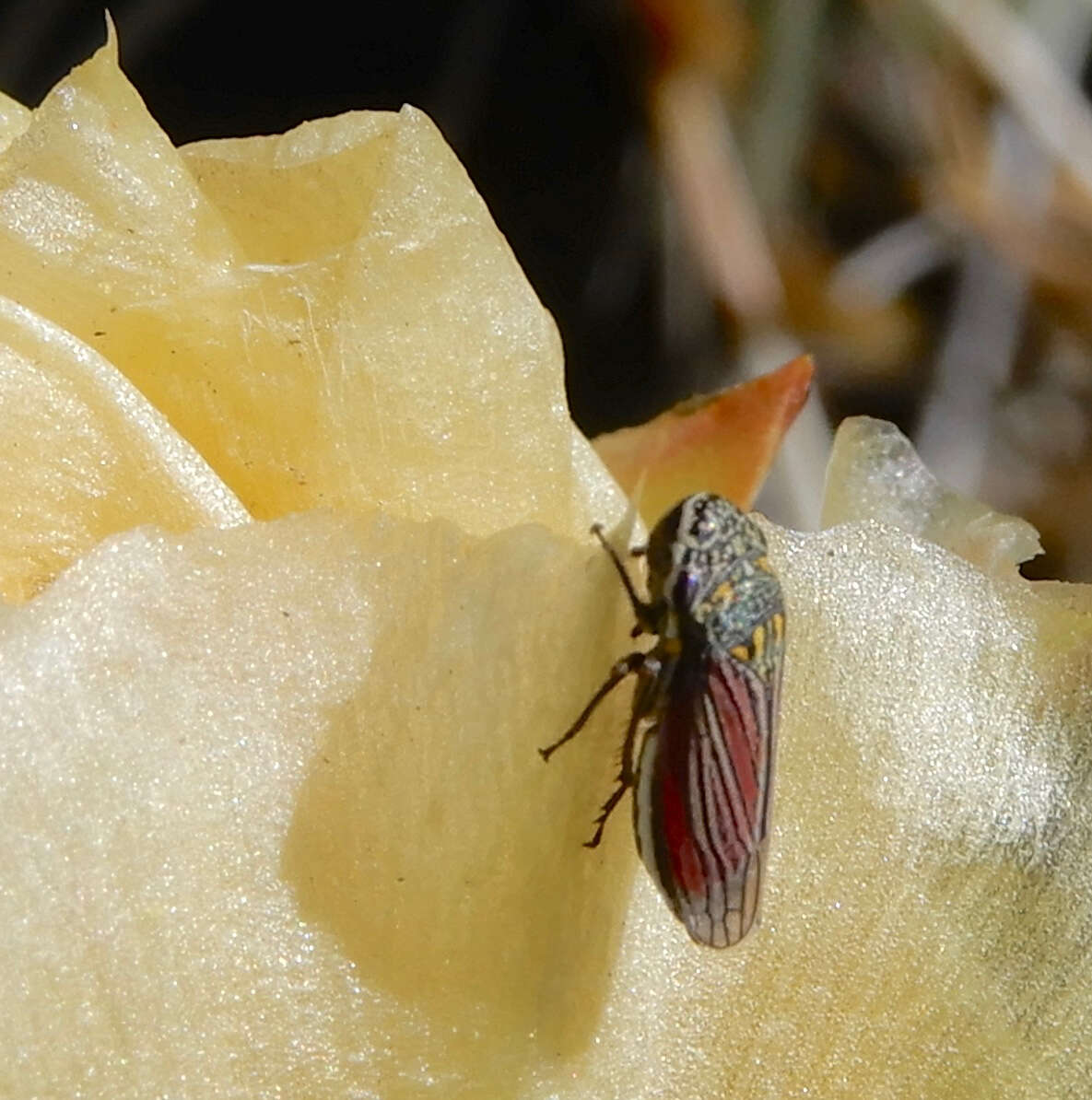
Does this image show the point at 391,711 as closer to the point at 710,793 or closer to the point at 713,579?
the point at 710,793

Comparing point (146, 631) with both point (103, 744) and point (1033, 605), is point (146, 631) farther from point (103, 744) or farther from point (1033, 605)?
point (1033, 605)

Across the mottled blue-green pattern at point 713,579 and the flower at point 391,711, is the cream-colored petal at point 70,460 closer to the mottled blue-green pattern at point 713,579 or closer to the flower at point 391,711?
the flower at point 391,711

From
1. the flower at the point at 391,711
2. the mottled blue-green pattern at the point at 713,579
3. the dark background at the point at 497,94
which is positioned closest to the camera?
the flower at the point at 391,711

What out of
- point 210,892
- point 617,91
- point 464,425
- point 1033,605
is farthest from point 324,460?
point 617,91

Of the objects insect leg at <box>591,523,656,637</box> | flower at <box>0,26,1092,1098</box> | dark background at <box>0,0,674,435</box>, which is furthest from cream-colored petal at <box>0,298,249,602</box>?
dark background at <box>0,0,674,435</box>

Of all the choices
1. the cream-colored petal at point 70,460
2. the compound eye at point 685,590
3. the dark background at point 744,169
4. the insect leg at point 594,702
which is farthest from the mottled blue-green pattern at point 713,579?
the dark background at point 744,169

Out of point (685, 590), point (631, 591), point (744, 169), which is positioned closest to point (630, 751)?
point (631, 591)
